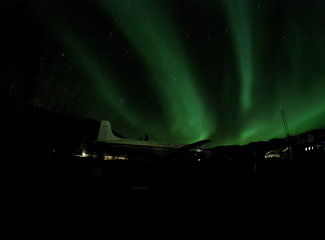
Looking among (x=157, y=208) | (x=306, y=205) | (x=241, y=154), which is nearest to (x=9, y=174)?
(x=157, y=208)

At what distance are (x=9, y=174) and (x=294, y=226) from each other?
32.0 feet

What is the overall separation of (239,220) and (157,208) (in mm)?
1944

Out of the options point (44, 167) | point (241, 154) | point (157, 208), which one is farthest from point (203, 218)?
point (241, 154)

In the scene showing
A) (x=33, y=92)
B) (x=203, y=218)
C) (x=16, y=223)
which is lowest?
(x=16, y=223)

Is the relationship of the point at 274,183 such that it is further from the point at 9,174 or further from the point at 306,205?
the point at 9,174

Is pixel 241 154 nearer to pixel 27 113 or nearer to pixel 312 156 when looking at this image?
pixel 312 156

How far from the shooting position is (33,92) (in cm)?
1236

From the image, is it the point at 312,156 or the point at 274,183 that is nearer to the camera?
the point at 274,183

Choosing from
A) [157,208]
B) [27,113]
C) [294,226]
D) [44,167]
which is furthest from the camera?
[27,113]

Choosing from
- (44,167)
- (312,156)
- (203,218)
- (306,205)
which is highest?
(312,156)

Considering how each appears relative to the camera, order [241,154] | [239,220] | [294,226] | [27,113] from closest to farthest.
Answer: [294,226] < [239,220] < [27,113] < [241,154]

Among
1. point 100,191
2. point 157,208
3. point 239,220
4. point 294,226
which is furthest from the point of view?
point 100,191

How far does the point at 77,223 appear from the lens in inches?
167

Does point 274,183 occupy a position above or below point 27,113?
below
